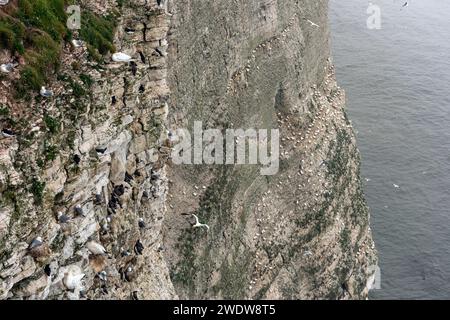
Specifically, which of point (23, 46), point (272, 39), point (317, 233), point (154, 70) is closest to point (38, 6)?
point (23, 46)

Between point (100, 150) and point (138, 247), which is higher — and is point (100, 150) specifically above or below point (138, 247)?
above

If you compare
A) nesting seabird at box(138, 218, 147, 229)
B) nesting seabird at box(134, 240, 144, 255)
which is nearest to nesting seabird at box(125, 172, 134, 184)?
nesting seabird at box(138, 218, 147, 229)

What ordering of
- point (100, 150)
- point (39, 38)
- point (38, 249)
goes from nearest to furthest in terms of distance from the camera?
point (38, 249)
point (39, 38)
point (100, 150)

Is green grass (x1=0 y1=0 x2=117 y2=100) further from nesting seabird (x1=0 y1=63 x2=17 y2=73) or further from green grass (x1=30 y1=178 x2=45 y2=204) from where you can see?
green grass (x1=30 y1=178 x2=45 y2=204)

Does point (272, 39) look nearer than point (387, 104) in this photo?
Yes

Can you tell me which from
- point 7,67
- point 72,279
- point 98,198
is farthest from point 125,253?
point 7,67

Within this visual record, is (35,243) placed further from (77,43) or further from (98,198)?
(77,43)

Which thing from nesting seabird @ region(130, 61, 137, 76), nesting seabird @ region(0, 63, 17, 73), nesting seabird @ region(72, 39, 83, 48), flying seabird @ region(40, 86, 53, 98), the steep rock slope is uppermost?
nesting seabird @ region(72, 39, 83, 48)
